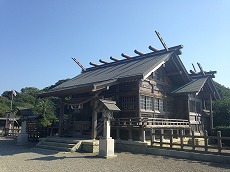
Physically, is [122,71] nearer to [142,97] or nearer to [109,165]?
[142,97]

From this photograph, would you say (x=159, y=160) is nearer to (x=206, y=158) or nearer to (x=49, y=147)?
(x=206, y=158)

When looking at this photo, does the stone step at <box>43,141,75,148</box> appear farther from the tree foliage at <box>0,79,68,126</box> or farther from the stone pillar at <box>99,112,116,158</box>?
the tree foliage at <box>0,79,68,126</box>

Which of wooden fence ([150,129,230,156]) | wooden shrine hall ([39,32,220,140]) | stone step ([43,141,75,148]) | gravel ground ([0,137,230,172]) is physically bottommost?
gravel ground ([0,137,230,172])

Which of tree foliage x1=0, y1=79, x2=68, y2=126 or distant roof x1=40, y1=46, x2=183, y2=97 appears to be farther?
tree foliage x1=0, y1=79, x2=68, y2=126

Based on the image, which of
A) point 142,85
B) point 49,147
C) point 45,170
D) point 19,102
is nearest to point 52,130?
point 49,147

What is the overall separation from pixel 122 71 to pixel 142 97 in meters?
3.08

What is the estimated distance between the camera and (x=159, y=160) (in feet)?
35.5

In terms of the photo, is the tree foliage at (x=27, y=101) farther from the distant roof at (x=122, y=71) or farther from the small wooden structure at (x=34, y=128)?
the distant roof at (x=122, y=71)

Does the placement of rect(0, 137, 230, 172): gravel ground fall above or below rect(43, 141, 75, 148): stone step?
below

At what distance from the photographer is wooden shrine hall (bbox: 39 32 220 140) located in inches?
593

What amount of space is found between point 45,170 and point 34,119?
13725 millimetres

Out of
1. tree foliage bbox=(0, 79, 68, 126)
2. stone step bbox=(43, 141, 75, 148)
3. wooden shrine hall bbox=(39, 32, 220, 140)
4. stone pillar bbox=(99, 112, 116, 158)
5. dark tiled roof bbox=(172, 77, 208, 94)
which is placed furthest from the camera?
tree foliage bbox=(0, 79, 68, 126)

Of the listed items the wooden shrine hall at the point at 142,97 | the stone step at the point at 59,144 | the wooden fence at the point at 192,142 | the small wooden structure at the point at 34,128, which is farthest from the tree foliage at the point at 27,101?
the wooden fence at the point at 192,142

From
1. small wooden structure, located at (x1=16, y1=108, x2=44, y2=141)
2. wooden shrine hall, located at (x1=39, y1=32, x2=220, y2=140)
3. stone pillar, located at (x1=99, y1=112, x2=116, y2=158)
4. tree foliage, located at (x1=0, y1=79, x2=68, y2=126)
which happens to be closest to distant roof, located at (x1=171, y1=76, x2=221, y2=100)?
wooden shrine hall, located at (x1=39, y1=32, x2=220, y2=140)
